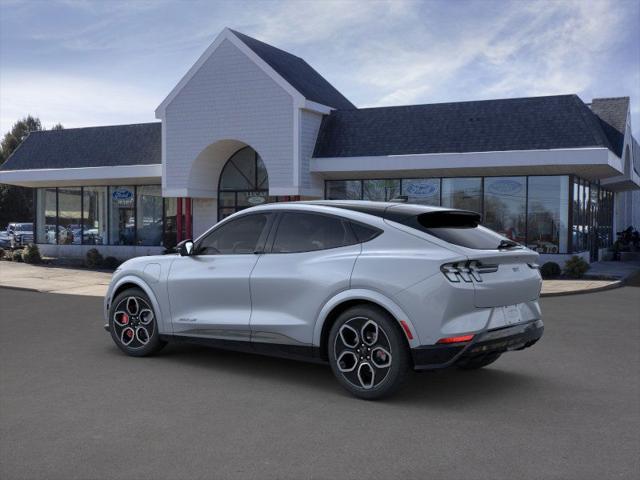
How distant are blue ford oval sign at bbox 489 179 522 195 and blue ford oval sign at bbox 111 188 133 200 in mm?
14869

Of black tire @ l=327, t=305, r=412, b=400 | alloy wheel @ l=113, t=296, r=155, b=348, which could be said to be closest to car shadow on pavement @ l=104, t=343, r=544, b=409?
black tire @ l=327, t=305, r=412, b=400

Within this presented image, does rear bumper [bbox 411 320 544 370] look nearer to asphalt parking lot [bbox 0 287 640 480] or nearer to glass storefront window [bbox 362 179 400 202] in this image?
asphalt parking lot [bbox 0 287 640 480]

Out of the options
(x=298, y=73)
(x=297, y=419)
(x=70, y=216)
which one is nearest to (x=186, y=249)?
(x=297, y=419)

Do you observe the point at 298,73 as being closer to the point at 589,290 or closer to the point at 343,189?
the point at 343,189

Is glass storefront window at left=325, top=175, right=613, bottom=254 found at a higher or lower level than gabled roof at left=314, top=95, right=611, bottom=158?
lower

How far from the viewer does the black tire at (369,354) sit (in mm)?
5852

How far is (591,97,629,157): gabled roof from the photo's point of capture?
80.5 ft

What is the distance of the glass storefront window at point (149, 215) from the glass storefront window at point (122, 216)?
1.03 feet

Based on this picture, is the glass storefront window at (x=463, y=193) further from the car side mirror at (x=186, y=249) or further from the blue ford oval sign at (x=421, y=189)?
the car side mirror at (x=186, y=249)

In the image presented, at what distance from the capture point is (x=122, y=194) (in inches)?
1121

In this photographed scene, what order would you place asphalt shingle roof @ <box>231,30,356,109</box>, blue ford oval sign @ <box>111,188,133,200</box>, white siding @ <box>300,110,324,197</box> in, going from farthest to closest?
1. blue ford oval sign @ <box>111,188,133,200</box>
2. asphalt shingle roof @ <box>231,30,356,109</box>
3. white siding @ <box>300,110,324,197</box>

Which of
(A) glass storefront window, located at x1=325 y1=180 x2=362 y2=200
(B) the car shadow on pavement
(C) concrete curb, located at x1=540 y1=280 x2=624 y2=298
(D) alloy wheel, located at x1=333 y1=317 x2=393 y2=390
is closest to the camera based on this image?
(D) alloy wheel, located at x1=333 y1=317 x2=393 y2=390

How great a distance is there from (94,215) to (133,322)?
22484mm

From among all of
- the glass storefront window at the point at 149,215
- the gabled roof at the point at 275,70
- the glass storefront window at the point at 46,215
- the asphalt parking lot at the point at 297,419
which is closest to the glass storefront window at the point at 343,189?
the gabled roof at the point at 275,70
